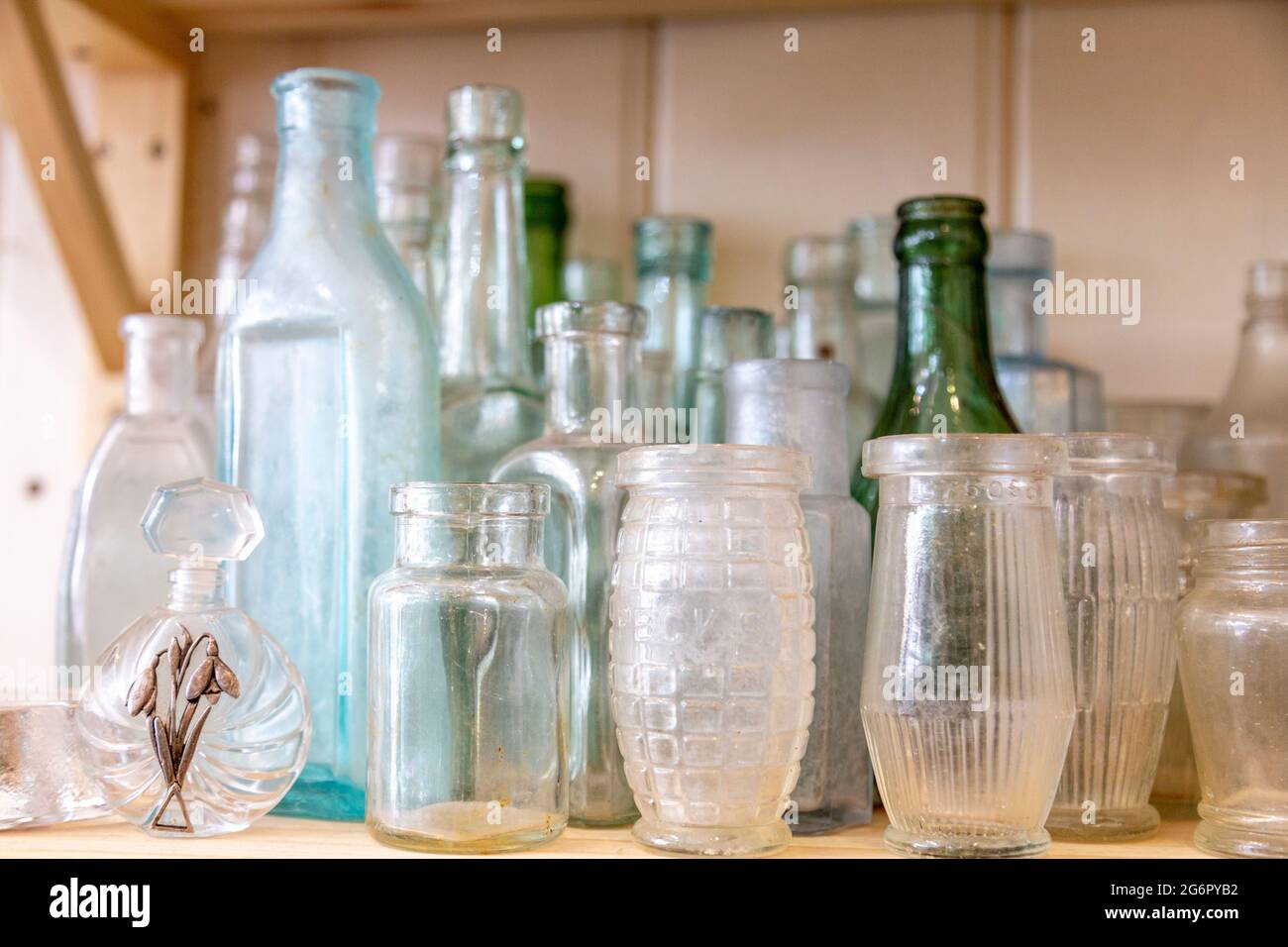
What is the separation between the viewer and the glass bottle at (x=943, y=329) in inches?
25.6

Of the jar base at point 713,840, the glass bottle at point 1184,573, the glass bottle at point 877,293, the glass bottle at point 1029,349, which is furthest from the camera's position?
the glass bottle at point 877,293

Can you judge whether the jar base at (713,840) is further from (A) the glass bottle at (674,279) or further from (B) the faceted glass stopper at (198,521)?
(A) the glass bottle at (674,279)

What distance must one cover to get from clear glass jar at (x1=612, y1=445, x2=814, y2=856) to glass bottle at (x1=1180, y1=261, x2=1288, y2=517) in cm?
35

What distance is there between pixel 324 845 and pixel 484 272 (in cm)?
32

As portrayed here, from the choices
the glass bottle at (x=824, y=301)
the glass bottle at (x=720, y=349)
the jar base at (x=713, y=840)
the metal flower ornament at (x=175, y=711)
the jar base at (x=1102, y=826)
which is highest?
the glass bottle at (x=824, y=301)

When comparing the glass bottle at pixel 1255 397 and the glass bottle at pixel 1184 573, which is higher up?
the glass bottle at pixel 1255 397

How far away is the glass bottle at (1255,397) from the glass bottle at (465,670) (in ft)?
1.38

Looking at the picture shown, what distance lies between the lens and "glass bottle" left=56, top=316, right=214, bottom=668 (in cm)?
68

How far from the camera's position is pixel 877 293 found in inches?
34.4

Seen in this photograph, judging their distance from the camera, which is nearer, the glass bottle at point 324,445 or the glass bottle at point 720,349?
the glass bottle at point 324,445

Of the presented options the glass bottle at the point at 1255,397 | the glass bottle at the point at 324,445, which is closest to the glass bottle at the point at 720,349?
the glass bottle at the point at 324,445

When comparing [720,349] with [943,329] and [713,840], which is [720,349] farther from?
[713,840]
